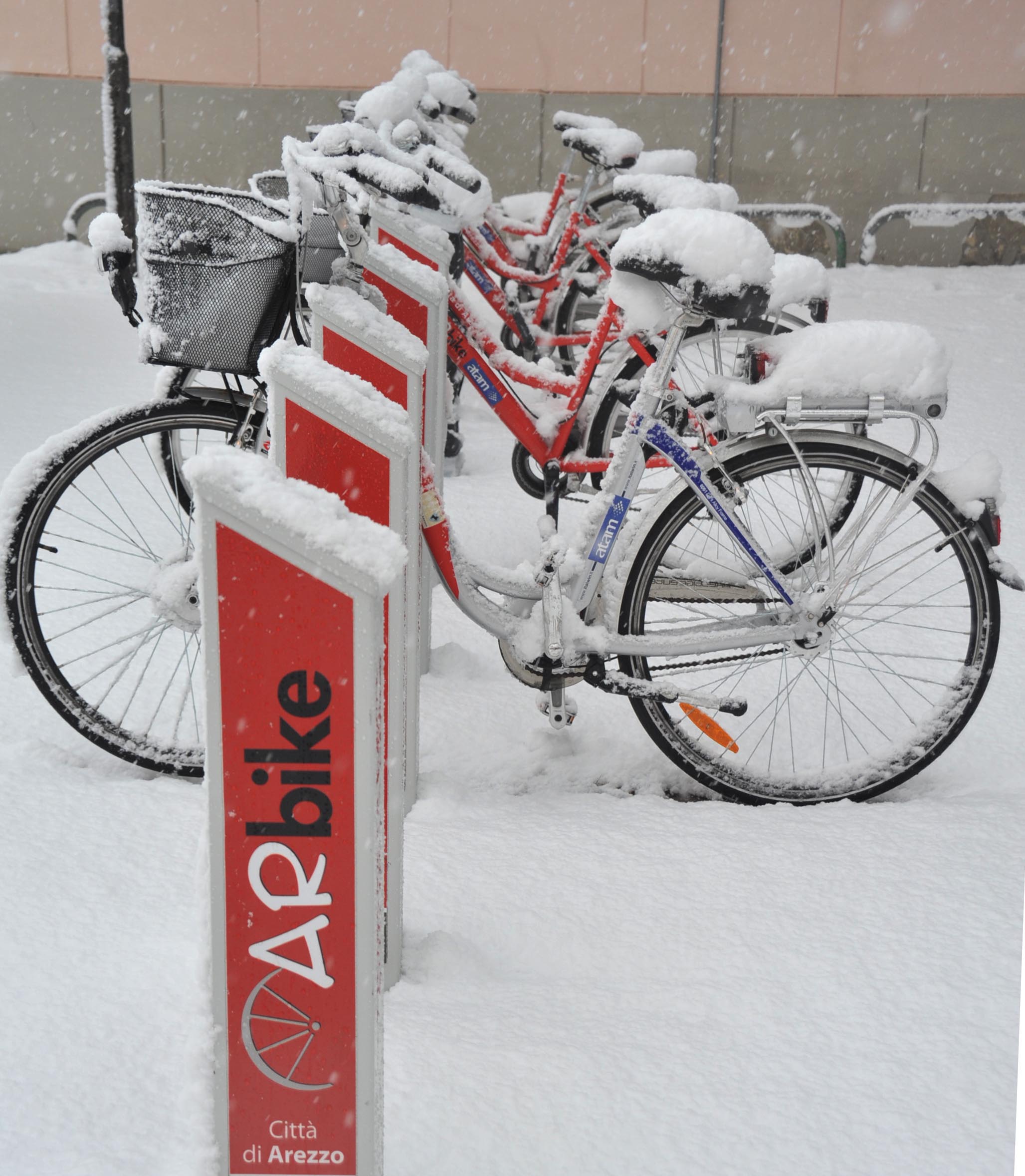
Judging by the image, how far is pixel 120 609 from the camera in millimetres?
3057

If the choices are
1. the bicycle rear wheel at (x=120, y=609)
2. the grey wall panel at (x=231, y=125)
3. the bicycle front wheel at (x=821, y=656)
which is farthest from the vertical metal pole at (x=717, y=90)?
the bicycle rear wheel at (x=120, y=609)

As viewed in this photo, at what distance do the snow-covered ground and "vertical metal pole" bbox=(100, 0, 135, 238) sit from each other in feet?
14.1

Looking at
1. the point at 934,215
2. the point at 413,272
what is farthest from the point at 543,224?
the point at 934,215

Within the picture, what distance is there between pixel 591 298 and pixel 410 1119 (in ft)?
14.9

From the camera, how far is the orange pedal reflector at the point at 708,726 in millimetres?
2500

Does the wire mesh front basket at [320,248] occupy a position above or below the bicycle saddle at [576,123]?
below

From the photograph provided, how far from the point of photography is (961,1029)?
70.1 inches

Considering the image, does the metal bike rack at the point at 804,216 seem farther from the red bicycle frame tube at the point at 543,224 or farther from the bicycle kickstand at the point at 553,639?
the bicycle kickstand at the point at 553,639

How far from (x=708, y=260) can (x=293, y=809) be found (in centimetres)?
140

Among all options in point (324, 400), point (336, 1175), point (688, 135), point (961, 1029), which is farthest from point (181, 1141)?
point (688, 135)

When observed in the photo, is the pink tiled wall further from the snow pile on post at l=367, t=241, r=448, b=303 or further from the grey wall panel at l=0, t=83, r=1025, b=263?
the snow pile on post at l=367, t=241, r=448, b=303

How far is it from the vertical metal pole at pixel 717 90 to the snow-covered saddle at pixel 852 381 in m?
6.98

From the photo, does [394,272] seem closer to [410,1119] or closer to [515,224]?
Answer: [410,1119]

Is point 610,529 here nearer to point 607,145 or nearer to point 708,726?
point 708,726
